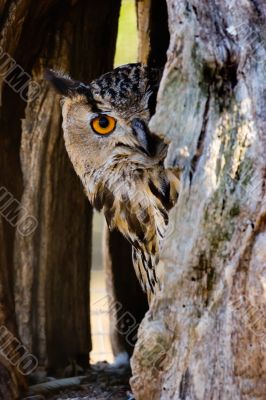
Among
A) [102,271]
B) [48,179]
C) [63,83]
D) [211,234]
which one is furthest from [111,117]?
[102,271]

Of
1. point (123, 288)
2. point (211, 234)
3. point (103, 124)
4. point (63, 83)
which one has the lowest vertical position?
point (123, 288)

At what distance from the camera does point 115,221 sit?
2916 millimetres

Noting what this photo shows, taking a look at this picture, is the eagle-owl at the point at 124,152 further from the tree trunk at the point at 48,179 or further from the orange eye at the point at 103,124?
the tree trunk at the point at 48,179

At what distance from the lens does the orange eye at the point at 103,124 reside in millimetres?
2669

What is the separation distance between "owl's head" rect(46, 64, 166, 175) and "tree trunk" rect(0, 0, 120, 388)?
0.23 m

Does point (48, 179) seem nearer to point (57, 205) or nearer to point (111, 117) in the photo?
point (57, 205)

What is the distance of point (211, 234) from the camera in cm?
189

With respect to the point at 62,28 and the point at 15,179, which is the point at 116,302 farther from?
the point at 62,28

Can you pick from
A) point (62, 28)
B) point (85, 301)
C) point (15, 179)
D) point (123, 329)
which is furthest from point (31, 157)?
point (123, 329)

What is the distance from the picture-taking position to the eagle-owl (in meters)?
2.61

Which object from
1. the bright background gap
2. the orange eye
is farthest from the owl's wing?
the bright background gap

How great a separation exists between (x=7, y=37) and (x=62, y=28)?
40cm

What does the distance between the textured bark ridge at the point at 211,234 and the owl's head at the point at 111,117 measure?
635 millimetres

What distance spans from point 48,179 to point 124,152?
63 centimetres
